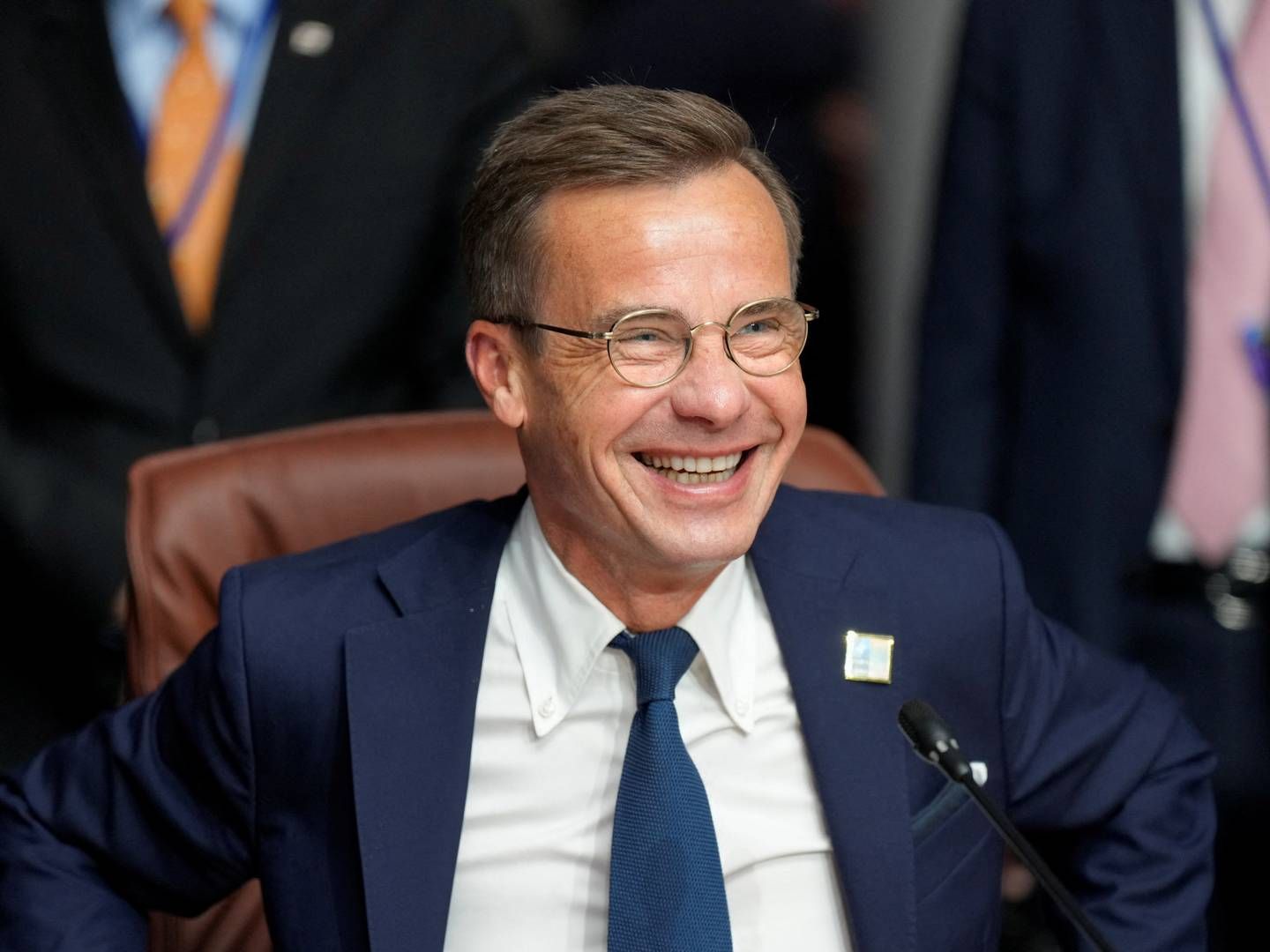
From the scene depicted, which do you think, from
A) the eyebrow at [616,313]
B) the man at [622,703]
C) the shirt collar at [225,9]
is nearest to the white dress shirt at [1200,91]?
the man at [622,703]

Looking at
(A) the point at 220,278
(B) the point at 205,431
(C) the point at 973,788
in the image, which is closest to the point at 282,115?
(A) the point at 220,278

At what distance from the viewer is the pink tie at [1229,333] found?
2.32 metres

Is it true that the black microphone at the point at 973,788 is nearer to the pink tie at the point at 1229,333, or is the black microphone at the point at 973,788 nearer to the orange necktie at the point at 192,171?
the pink tie at the point at 1229,333

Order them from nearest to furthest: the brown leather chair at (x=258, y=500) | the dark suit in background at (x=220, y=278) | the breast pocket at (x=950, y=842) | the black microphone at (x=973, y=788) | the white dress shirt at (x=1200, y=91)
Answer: the black microphone at (x=973, y=788), the breast pocket at (x=950, y=842), the brown leather chair at (x=258, y=500), the dark suit in background at (x=220, y=278), the white dress shirt at (x=1200, y=91)

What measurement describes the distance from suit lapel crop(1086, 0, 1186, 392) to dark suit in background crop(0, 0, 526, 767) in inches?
29.5

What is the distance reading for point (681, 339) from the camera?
1.54m

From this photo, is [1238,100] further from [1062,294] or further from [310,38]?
[310,38]

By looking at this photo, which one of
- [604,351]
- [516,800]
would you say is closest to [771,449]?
[604,351]

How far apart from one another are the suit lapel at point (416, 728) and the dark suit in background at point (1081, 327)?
97cm

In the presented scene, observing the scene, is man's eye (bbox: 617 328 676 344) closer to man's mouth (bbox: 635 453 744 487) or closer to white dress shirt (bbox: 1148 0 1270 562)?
man's mouth (bbox: 635 453 744 487)

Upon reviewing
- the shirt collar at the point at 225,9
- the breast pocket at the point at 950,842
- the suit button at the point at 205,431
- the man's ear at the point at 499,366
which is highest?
the shirt collar at the point at 225,9

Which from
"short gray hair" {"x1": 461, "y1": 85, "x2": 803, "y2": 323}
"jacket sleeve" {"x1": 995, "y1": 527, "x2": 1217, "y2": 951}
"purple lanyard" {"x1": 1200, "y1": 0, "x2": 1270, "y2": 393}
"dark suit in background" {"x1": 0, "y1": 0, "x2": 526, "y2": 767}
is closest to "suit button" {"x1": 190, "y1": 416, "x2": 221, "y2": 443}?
"dark suit in background" {"x1": 0, "y1": 0, "x2": 526, "y2": 767}

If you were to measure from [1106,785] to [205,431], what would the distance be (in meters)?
1.17

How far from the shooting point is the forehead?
1.53m
